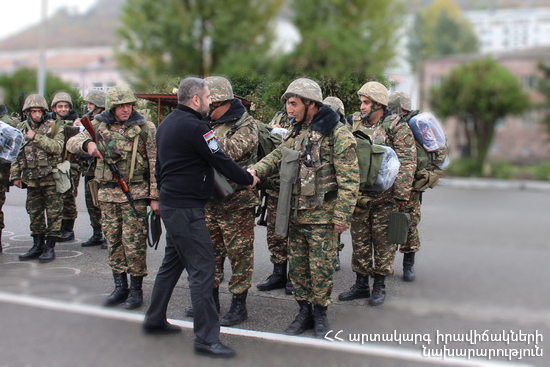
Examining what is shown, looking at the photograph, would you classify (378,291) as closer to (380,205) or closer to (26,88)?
(380,205)

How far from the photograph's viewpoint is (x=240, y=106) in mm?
4023

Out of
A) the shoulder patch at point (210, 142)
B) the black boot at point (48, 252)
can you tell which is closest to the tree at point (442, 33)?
the shoulder patch at point (210, 142)

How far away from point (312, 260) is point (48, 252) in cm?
388

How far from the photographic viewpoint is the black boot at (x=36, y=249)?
233 inches

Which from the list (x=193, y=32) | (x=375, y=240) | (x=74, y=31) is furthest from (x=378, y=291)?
(x=193, y=32)

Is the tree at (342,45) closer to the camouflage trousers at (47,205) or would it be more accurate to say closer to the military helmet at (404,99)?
the military helmet at (404,99)

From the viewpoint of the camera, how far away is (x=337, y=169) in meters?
3.68

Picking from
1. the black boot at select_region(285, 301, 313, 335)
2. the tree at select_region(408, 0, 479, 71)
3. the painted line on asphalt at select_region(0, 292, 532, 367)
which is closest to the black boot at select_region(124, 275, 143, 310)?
the painted line on asphalt at select_region(0, 292, 532, 367)

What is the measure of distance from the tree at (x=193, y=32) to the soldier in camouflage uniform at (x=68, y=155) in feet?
10.6

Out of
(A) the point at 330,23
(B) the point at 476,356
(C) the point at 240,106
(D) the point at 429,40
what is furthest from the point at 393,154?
(D) the point at 429,40

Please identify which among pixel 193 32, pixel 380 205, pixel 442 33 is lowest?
pixel 380 205

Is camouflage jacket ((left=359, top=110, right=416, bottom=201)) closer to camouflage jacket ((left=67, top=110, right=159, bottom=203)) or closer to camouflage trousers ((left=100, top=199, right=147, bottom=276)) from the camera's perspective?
camouflage jacket ((left=67, top=110, right=159, bottom=203))

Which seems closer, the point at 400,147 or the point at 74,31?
the point at 74,31

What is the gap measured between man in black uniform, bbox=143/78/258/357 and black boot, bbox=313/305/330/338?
2.53 ft
